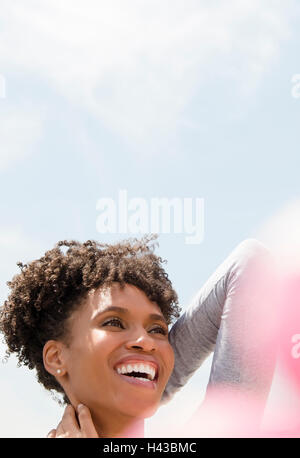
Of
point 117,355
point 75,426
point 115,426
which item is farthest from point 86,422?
point 117,355

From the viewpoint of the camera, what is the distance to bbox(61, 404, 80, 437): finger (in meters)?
2.87

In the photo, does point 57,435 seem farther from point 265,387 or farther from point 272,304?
point 272,304

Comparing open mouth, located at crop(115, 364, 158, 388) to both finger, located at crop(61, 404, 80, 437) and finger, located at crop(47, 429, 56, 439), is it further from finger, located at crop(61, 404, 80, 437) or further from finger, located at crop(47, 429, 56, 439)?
finger, located at crop(47, 429, 56, 439)

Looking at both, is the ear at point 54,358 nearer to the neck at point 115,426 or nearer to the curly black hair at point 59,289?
the curly black hair at point 59,289

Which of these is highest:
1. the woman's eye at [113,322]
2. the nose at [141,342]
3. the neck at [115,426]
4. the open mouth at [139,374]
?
the woman's eye at [113,322]

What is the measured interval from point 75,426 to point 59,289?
2.42 feet

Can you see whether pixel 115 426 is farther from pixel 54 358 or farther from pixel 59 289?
pixel 59 289

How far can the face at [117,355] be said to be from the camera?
2953 mm

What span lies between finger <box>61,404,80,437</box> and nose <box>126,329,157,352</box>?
411mm

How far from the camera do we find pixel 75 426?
2.90 m

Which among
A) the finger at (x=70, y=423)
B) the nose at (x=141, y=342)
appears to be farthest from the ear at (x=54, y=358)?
the nose at (x=141, y=342)

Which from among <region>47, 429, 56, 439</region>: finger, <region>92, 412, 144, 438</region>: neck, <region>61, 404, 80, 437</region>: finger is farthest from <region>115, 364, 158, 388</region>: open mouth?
<region>47, 429, 56, 439</region>: finger

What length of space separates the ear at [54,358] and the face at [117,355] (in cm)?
4

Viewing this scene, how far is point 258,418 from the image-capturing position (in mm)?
2979
